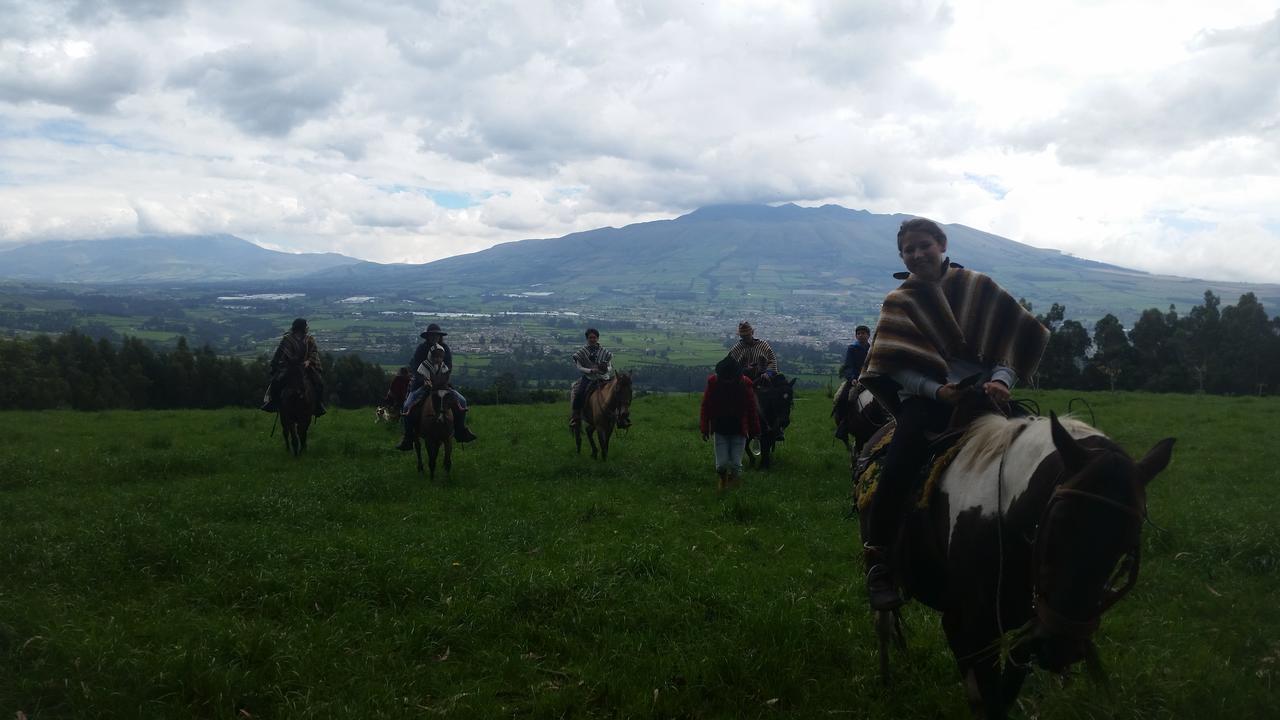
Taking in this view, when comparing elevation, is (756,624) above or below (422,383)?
below

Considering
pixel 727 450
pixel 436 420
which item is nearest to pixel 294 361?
pixel 436 420

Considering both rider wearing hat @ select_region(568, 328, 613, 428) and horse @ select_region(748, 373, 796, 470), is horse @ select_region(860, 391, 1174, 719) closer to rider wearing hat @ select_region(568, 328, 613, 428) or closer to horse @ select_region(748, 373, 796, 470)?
horse @ select_region(748, 373, 796, 470)

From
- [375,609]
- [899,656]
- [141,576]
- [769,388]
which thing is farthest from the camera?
[769,388]

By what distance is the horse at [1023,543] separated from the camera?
2961mm

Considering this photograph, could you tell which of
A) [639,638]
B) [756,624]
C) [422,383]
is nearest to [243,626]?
[639,638]

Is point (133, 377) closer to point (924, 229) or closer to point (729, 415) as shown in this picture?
point (729, 415)

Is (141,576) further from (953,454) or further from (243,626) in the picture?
(953,454)

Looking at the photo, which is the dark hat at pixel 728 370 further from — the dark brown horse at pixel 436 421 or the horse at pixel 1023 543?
the horse at pixel 1023 543

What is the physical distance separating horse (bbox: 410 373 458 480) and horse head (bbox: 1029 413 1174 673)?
11.4 m

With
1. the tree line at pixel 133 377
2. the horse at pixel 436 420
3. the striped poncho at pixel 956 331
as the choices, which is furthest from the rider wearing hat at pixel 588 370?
the tree line at pixel 133 377

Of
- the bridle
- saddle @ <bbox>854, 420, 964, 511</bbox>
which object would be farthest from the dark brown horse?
the bridle

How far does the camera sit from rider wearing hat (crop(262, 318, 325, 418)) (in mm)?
15125

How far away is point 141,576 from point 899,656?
739cm

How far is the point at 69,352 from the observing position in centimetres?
3481
